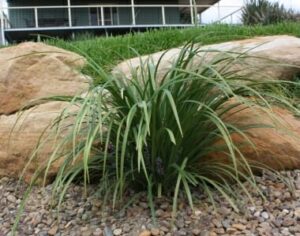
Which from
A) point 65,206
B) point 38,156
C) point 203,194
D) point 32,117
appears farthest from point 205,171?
point 32,117

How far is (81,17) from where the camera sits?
23578mm

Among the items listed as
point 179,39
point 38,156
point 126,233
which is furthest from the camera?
point 179,39

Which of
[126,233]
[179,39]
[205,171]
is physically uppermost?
[179,39]

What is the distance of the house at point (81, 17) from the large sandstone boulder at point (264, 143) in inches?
707

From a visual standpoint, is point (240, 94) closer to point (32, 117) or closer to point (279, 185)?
point (279, 185)

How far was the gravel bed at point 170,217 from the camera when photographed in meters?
3.06

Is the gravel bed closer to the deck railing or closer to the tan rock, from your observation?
the tan rock

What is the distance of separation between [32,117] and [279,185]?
202cm

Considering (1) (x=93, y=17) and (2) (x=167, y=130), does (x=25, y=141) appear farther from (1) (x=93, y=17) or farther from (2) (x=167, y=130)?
(1) (x=93, y=17)

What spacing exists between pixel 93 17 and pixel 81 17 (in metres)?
0.54

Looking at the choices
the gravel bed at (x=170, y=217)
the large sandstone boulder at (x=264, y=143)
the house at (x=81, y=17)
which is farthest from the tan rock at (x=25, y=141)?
the house at (x=81, y=17)

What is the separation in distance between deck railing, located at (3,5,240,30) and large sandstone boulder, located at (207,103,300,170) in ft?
60.8

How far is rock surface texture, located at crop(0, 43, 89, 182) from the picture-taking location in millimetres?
4172

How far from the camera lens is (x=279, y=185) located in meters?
3.53
